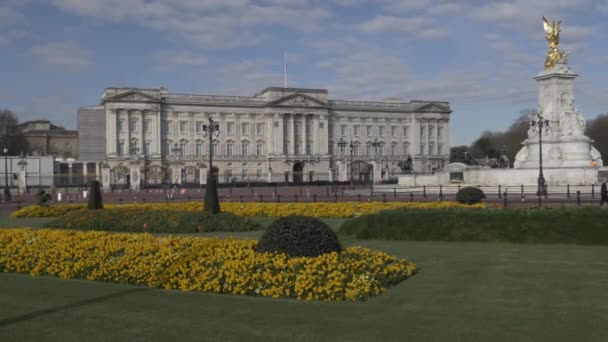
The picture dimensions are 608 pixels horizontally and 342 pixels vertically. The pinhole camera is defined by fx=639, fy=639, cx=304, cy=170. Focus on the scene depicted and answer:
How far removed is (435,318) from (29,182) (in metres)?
76.2

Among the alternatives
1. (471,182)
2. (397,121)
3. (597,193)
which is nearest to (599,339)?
(597,193)

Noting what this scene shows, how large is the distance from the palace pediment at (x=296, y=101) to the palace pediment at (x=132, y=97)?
21427 mm

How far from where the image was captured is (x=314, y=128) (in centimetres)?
11662

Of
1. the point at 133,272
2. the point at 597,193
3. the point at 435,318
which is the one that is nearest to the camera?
the point at 435,318

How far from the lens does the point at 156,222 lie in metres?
22.5

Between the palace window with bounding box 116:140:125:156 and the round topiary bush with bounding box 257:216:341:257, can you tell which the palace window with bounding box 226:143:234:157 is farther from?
the round topiary bush with bounding box 257:216:341:257

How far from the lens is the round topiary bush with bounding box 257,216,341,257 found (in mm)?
12180

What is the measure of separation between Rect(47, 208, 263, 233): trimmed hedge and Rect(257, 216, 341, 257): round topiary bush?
9672mm

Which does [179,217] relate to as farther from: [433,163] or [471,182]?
[433,163]

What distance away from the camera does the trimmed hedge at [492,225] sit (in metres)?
17.0

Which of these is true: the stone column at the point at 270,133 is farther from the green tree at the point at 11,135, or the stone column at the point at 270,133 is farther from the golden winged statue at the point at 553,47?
the golden winged statue at the point at 553,47

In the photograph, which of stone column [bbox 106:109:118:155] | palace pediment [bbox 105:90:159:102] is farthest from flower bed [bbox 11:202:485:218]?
palace pediment [bbox 105:90:159:102]

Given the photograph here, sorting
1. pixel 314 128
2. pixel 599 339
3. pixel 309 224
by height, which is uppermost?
pixel 314 128

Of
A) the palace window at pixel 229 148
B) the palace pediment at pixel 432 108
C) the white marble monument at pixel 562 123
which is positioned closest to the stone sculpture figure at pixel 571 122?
the white marble monument at pixel 562 123
